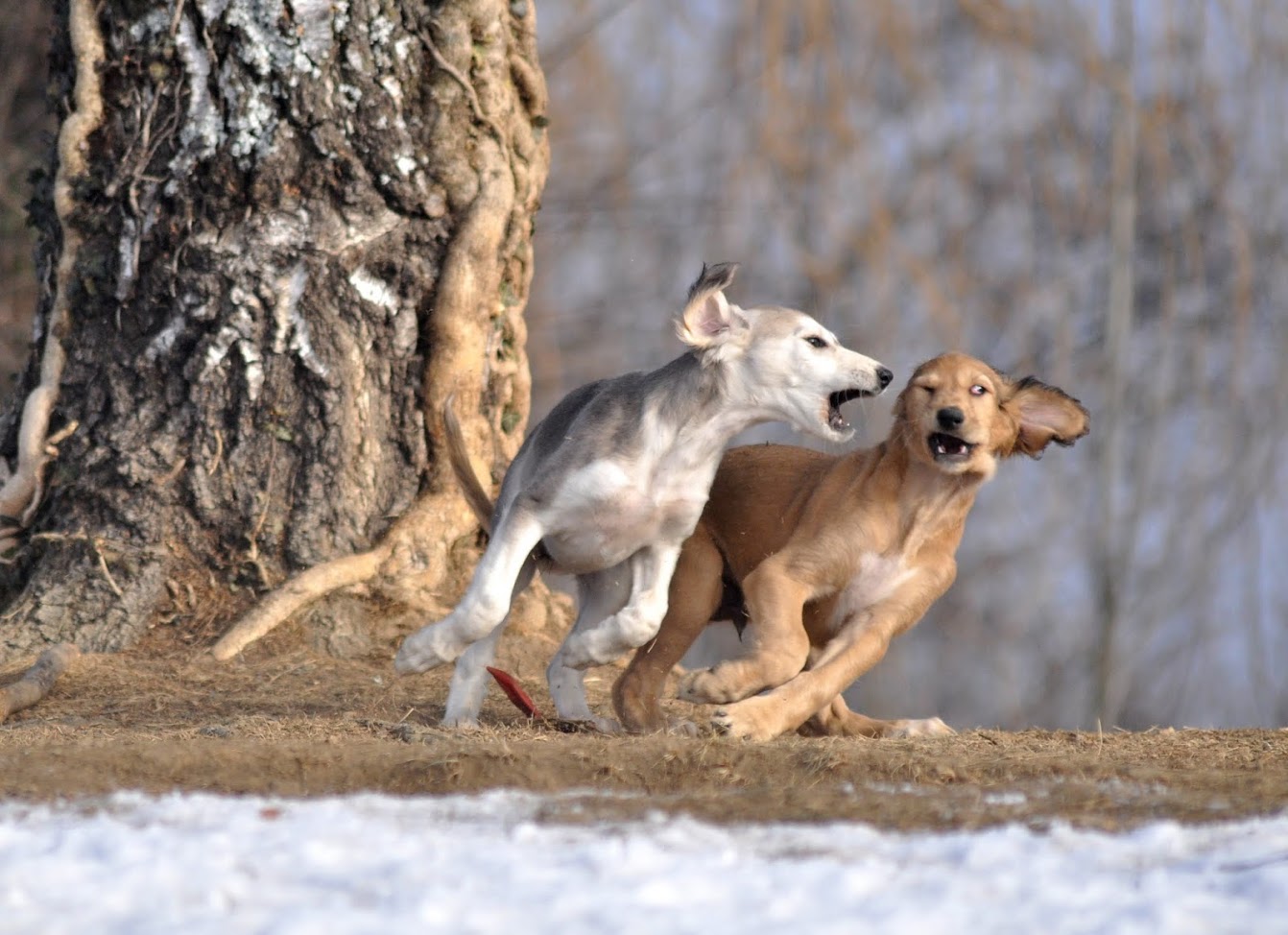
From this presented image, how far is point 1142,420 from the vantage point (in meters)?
8.12

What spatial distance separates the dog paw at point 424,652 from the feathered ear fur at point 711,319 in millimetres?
1188

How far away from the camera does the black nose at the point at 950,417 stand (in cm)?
490

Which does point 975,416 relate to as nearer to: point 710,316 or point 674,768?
point 710,316

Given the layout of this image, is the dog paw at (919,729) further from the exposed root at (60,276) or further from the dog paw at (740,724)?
the exposed root at (60,276)

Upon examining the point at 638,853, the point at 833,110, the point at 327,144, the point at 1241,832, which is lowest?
the point at 638,853

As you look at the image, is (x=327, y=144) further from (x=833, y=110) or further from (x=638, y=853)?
(x=638, y=853)

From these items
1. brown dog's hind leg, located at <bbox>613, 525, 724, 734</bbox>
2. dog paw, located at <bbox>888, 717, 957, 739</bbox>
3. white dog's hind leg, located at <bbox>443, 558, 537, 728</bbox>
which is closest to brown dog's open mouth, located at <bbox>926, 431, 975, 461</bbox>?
brown dog's hind leg, located at <bbox>613, 525, 724, 734</bbox>

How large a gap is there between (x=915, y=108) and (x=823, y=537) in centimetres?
446

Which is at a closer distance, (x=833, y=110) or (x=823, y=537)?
(x=823, y=537)

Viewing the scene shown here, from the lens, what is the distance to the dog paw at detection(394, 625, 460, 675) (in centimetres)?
467

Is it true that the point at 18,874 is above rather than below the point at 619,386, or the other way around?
below

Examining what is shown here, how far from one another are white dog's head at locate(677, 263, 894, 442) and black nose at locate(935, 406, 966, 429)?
0.20m

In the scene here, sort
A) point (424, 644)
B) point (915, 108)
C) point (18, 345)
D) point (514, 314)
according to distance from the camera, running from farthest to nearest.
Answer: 1. point (18, 345)
2. point (915, 108)
3. point (514, 314)
4. point (424, 644)

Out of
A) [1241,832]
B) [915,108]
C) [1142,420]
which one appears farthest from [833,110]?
[1241,832]
